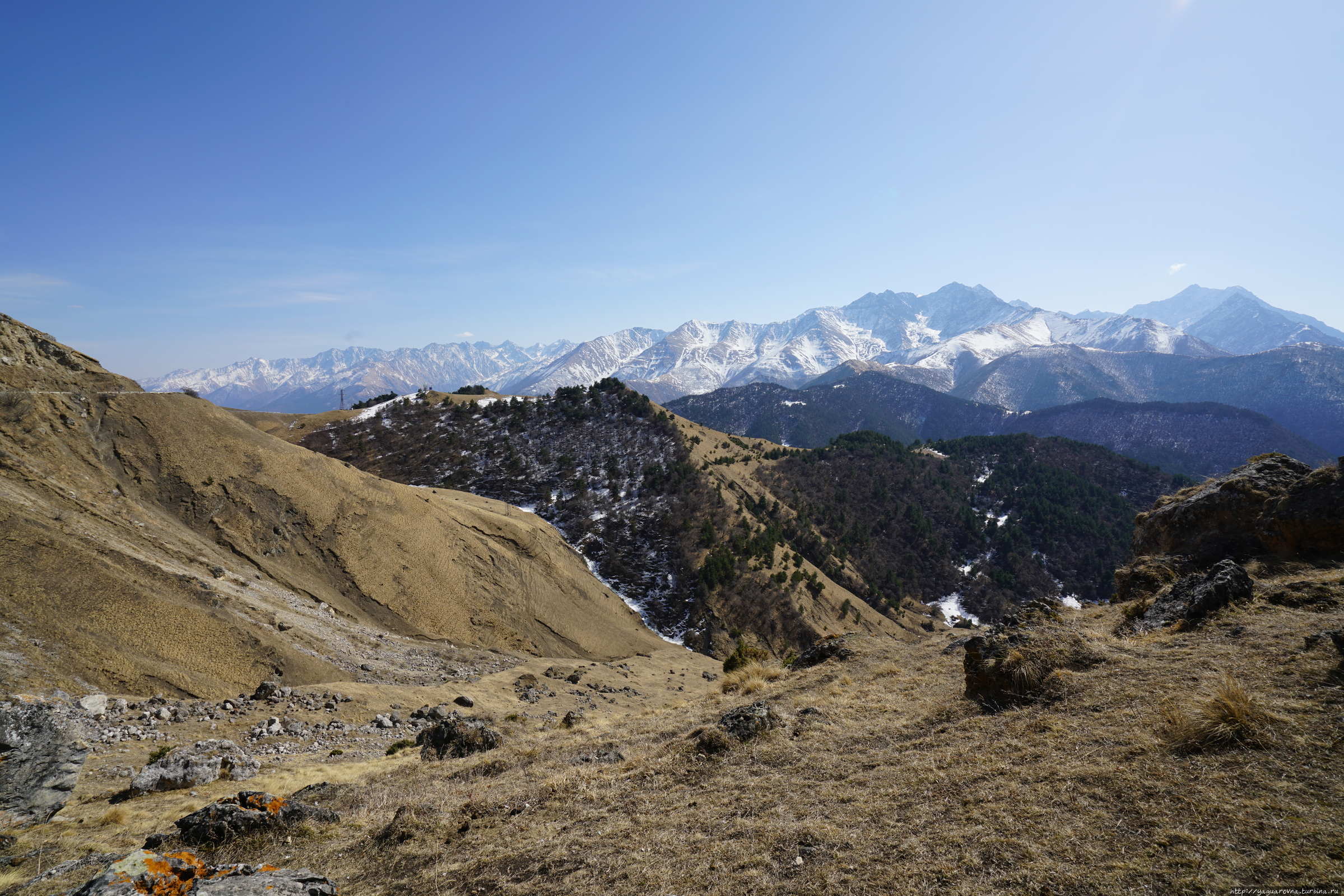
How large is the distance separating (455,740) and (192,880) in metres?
8.92

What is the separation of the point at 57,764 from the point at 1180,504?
30.2 meters

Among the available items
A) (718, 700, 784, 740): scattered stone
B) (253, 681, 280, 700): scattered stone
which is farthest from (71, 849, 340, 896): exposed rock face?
(253, 681, 280, 700): scattered stone

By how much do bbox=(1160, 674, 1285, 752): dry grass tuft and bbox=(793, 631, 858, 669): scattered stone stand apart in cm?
1056

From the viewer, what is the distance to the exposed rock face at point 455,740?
13633mm

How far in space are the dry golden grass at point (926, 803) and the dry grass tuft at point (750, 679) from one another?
364cm

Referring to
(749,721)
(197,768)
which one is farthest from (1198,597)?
(197,768)

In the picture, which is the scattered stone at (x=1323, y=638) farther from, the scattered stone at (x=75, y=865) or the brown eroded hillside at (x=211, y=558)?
the brown eroded hillside at (x=211, y=558)

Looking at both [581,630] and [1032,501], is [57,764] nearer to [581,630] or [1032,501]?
[581,630]

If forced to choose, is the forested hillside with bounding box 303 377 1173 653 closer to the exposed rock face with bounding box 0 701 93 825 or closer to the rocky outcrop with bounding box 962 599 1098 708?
the rocky outcrop with bounding box 962 599 1098 708

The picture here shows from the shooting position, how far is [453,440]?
222 ft

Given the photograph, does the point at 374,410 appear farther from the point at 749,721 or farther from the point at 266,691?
the point at 749,721

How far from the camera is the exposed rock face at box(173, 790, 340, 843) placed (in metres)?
8.01

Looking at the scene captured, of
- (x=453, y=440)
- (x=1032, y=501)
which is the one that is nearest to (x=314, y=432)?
(x=453, y=440)

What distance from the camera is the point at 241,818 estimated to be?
820cm
